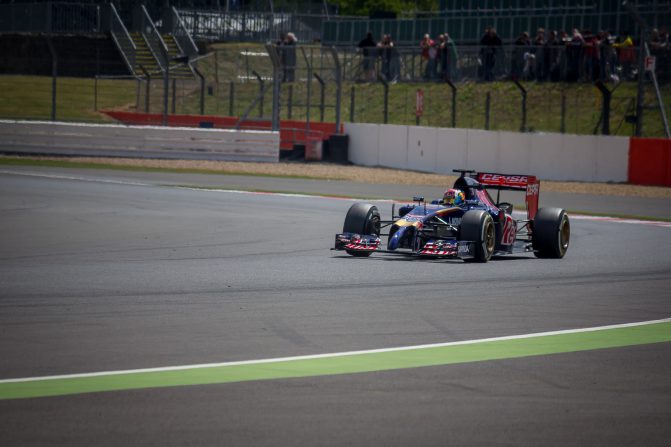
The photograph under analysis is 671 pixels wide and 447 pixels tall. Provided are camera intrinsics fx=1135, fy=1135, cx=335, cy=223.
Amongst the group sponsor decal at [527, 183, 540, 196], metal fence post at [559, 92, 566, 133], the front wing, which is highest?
metal fence post at [559, 92, 566, 133]

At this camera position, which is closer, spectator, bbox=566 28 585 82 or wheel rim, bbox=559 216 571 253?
wheel rim, bbox=559 216 571 253

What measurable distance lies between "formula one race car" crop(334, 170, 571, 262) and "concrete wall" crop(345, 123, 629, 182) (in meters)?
13.7

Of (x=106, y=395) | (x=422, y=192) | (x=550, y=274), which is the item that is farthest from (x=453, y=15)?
(x=106, y=395)

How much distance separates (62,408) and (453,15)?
4481 cm

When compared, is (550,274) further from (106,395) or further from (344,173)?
(344,173)

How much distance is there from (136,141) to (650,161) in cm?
1444

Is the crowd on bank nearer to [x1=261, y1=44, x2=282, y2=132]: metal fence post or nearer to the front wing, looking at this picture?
[x1=261, y1=44, x2=282, y2=132]: metal fence post

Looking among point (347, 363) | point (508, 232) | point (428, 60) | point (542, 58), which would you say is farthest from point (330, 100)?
point (347, 363)

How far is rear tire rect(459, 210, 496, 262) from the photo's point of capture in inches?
538

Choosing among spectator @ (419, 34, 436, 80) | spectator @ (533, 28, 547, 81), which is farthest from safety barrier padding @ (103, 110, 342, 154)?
spectator @ (533, 28, 547, 81)

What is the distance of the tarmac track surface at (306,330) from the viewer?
239 inches

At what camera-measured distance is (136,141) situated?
3291cm

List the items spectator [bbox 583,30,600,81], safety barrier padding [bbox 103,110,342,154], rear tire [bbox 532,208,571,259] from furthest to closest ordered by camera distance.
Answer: safety barrier padding [bbox 103,110,342,154], spectator [bbox 583,30,600,81], rear tire [bbox 532,208,571,259]

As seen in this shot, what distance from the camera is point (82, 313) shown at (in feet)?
30.5
